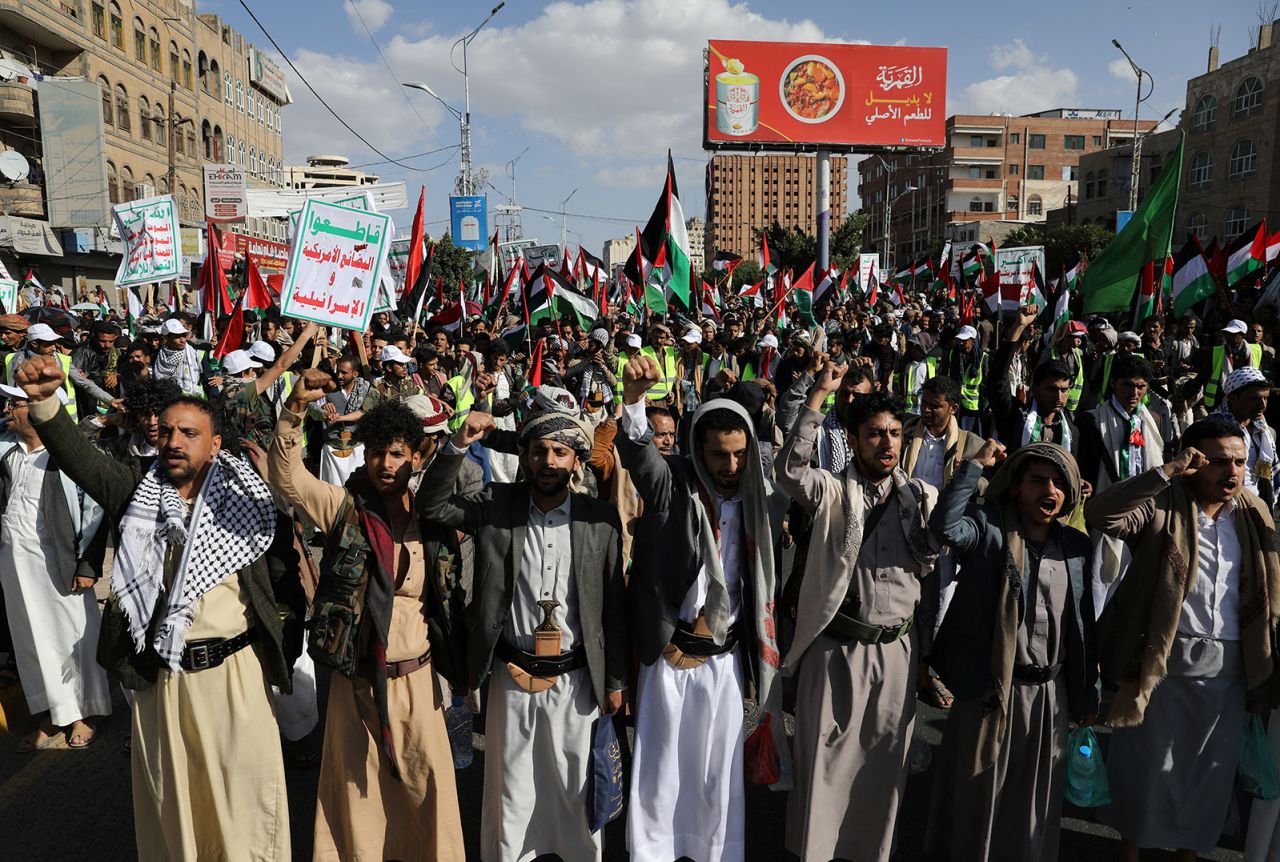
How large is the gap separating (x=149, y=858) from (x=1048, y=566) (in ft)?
10.3

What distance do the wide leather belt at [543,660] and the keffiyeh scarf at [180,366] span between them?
650 cm

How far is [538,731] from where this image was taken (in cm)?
297

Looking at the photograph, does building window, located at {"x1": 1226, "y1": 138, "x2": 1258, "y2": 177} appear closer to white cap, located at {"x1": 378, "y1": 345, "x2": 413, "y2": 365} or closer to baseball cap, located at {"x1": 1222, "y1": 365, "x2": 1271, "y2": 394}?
baseball cap, located at {"x1": 1222, "y1": 365, "x2": 1271, "y2": 394}

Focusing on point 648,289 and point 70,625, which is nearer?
point 70,625

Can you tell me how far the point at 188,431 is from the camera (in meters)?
2.73

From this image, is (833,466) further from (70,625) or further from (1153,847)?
(70,625)

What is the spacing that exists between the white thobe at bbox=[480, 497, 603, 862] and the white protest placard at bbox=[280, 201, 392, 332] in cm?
276

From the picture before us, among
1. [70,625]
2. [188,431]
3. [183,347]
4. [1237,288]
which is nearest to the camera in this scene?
[188,431]

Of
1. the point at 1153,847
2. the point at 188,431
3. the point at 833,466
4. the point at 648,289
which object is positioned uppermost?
the point at 648,289

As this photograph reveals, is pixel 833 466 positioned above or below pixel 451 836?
above

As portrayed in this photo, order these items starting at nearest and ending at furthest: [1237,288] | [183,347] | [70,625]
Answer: [70,625] < [183,347] < [1237,288]

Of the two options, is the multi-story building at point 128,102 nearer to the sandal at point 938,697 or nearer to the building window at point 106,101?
the building window at point 106,101

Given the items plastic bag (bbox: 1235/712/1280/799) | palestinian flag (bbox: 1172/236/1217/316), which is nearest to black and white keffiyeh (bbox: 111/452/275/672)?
plastic bag (bbox: 1235/712/1280/799)

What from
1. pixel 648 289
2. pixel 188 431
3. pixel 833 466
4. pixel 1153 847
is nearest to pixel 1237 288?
pixel 648 289
